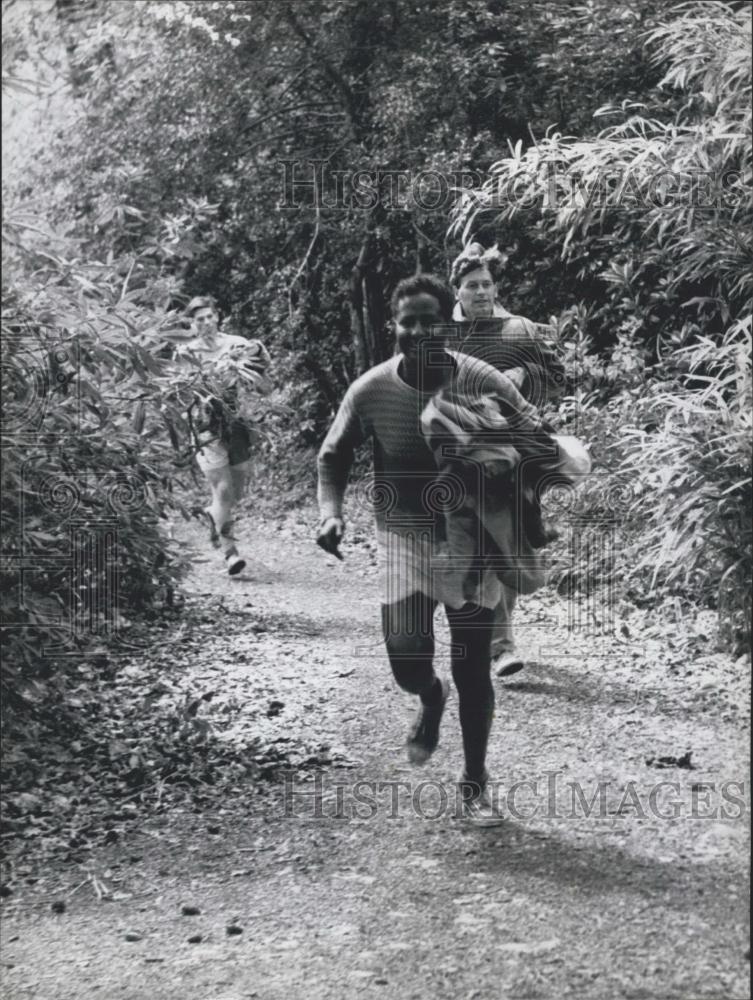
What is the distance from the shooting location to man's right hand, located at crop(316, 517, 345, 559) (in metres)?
3.74

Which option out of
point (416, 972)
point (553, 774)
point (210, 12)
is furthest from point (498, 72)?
point (416, 972)

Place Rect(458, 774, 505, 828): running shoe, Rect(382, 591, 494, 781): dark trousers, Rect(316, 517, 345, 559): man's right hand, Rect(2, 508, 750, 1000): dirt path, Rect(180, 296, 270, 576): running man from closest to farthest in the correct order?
1. Rect(2, 508, 750, 1000): dirt path
2. Rect(458, 774, 505, 828): running shoe
3. Rect(382, 591, 494, 781): dark trousers
4. Rect(316, 517, 345, 559): man's right hand
5. Rect(180, 296, 270, 576): running man

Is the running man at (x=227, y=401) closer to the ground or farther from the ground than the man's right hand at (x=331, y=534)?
farther from the ground

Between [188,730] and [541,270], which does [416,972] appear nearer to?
[188,730]

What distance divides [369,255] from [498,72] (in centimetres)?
80

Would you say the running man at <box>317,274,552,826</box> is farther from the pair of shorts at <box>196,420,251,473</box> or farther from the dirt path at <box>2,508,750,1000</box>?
the pair of shorts at <box>196,420,251,473</box>

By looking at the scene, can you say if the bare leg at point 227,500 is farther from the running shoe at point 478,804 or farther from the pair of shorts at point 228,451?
the running shoe at point 478,804

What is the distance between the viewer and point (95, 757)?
473cm

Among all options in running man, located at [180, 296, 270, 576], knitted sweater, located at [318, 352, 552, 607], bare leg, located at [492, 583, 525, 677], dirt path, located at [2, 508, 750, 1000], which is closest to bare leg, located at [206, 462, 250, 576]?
running man, located at [180, 296, 270, 576]

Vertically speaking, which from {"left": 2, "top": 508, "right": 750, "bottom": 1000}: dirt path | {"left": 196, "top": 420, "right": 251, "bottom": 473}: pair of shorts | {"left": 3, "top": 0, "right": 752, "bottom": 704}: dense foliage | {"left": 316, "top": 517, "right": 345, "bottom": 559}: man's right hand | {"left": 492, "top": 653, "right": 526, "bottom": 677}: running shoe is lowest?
{"left": 2, "top": 508, "right": 750, "bottom": 1000}: dirt path

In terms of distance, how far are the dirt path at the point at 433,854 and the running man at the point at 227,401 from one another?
0.28 meters

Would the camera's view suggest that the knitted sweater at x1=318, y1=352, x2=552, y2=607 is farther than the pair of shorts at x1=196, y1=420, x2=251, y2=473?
No

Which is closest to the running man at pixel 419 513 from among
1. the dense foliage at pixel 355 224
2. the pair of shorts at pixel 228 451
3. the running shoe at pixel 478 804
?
the running shoe at pixel 478 804

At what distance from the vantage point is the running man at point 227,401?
14.6ft
